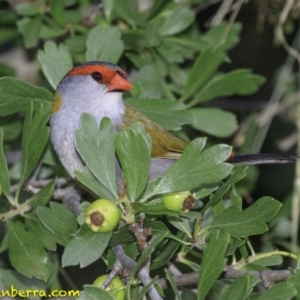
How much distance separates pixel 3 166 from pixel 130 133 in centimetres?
72

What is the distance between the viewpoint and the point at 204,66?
3.61 m

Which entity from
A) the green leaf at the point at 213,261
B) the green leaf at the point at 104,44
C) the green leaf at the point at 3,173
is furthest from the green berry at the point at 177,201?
the green leaf at the point at 104,44

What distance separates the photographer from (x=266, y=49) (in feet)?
18.1

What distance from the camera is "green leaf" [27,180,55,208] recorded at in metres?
2.73

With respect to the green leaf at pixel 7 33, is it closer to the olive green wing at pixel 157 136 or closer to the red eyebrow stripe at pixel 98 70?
the red eyebrow stripe at pixel 98 70

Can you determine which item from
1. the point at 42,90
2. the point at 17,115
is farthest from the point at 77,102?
the point at 17,115

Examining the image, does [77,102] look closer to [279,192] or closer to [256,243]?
[256,243]

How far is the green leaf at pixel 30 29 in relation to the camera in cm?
357

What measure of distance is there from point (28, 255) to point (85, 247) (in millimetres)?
542

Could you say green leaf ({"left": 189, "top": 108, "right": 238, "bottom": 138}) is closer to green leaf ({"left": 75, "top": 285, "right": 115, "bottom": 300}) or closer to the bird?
the bird

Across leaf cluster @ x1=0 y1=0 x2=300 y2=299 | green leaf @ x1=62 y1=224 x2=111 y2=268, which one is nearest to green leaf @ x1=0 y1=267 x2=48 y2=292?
leaf cluster @ x1=0 y1=0 x2=300 y2=299

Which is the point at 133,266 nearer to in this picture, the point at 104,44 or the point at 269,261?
the point at 269,261

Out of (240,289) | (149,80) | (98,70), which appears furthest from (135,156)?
(149,80)

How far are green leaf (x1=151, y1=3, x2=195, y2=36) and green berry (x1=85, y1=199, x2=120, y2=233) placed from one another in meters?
1.81
